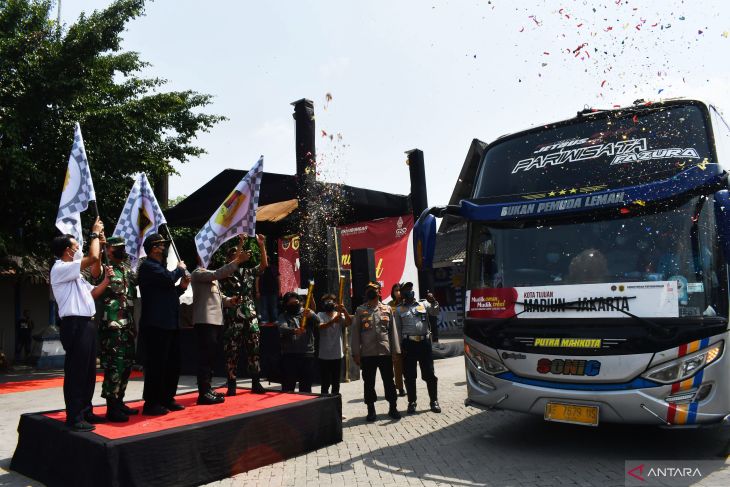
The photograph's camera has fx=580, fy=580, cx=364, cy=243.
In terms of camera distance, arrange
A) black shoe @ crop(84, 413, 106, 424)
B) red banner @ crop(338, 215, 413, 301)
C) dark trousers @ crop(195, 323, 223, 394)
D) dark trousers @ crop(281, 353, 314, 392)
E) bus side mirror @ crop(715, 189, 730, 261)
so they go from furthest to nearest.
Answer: red banner @ crop(338, 215, 413, 301)
dark trousers @ crop(281, 353, 314, 392)
dark trousers @ crop(195, 323, 223, 394)
black shoe @ crop(84, 413, 106, 424)
bus side mirror @ crop(715, 189, 730, 261)

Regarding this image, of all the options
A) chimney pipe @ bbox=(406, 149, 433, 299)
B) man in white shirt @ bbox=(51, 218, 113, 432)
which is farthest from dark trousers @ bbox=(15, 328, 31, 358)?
man in white shirt @ bbox=(51, 218, 113, 432)

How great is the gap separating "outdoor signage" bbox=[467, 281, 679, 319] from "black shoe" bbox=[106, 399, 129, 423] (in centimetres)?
381

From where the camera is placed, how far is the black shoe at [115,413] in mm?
5883

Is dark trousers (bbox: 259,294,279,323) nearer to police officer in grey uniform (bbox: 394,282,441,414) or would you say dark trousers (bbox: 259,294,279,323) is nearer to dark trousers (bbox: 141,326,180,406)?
police officer in grey uniform (bbox: 394,282,441,414)

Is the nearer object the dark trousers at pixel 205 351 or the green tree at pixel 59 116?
the dark trousers at pixel 205 351

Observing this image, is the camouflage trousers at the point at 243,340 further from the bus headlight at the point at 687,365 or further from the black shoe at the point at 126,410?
the bus headlight at the point at 687,365

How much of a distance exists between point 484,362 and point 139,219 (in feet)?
15.4

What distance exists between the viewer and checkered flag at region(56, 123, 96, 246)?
6.16 m

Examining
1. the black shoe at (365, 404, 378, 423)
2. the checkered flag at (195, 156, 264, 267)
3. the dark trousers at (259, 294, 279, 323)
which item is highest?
the checkered flag at (195, 156, 264, 267)

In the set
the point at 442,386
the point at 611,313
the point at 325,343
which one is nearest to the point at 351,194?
the point at 442,386

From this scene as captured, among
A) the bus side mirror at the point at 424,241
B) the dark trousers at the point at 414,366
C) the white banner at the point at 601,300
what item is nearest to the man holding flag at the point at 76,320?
the bus side mirror at the point at 424,241

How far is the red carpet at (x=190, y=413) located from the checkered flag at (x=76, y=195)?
6.52 ft

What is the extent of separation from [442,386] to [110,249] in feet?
23.6

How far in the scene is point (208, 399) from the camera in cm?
674
